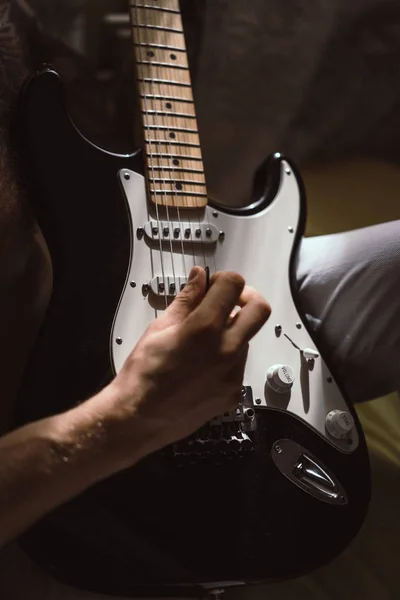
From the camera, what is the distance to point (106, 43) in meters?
1.29

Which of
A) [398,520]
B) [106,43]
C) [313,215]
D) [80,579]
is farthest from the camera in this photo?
[313,215]

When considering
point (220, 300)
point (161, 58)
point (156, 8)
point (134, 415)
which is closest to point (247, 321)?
point (220, 300)

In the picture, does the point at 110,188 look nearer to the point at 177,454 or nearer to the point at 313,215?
the point at 177,454

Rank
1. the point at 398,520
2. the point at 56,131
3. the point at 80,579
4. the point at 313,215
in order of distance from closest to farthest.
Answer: the point at 80,579
the point at 56,131
the point at 398,520
the point at 313,215

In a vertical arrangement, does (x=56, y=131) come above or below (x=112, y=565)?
above

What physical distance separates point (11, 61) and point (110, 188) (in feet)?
1.32

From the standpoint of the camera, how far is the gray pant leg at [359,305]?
864mm

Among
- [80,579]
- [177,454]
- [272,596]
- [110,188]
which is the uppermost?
[110,188]

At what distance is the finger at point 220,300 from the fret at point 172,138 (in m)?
0.37

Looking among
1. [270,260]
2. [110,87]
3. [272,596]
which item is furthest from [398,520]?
[110,87]

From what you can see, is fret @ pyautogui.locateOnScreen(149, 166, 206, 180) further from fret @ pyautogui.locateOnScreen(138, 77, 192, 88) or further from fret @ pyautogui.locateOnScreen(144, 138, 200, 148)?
fret @ pyautogui.locateOnScreen(138, 77, 192, 88)

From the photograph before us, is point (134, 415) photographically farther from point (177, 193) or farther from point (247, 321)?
point (177, 193)

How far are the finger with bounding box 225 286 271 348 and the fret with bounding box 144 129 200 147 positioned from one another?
1.19 feet

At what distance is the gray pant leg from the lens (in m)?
0.86
